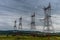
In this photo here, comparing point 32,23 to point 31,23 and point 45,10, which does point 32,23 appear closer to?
point 31,23

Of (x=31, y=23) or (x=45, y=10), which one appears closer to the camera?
(x=45, y=10)

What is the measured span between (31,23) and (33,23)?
119 centimetres

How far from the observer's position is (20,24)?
268 ft

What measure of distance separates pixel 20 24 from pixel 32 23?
5432mm

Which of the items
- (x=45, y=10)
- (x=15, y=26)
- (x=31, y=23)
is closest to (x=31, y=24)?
(x=31, y=23)

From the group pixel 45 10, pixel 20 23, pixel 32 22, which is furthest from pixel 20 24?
pixel 45 10

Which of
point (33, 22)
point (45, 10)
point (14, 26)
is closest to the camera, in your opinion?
point (45, 10)

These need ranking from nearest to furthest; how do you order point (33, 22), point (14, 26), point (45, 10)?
point (45, 10)
point (33, 22)
point (14, 26)

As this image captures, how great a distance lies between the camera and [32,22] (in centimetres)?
7962

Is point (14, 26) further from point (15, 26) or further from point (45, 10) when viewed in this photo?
point (45, 10)

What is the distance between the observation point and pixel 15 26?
85.4 metres

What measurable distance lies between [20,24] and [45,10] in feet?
70.9

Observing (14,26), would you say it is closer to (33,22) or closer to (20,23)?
(20,23)

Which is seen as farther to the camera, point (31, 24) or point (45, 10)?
point (31, 24)
